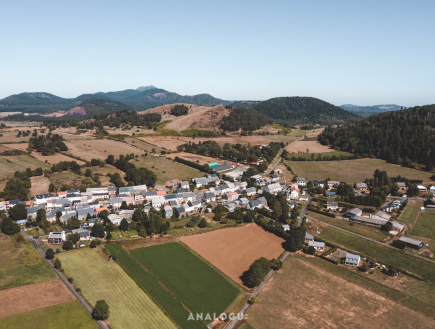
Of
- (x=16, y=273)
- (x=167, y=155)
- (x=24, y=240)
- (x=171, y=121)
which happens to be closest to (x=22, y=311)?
(x=16, y=273)

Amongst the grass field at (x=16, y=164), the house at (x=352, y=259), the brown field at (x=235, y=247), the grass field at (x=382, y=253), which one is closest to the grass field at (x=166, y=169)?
the grass field at (x=16, y=164)

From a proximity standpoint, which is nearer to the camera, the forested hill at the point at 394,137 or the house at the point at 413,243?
the house at the point at 413,243

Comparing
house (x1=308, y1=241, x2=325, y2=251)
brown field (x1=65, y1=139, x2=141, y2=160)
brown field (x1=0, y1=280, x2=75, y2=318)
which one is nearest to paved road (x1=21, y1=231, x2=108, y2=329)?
brown field (x1=0, y1=280, x2=75, y2=318)

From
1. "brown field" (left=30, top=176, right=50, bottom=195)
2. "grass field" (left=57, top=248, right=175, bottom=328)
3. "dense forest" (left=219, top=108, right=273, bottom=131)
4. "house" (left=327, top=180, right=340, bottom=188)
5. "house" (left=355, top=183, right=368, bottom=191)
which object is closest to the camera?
"grass field" (left=57, top=248, right=175, bottom=328)

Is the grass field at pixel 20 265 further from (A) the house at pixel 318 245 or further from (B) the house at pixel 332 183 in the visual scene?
(B) the house at pixel 332 183

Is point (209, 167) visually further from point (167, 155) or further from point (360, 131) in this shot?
point (360, 131)

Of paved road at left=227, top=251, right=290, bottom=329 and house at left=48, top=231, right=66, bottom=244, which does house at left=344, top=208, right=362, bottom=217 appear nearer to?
paved road at left=227, top=251, right=290, bottom=329

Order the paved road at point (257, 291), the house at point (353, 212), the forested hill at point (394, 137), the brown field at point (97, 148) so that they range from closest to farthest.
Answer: the paved road at point (257, 291), the house at point (353, 212), the forested hill at point (394, 137), the brown field at point (97, 148)
